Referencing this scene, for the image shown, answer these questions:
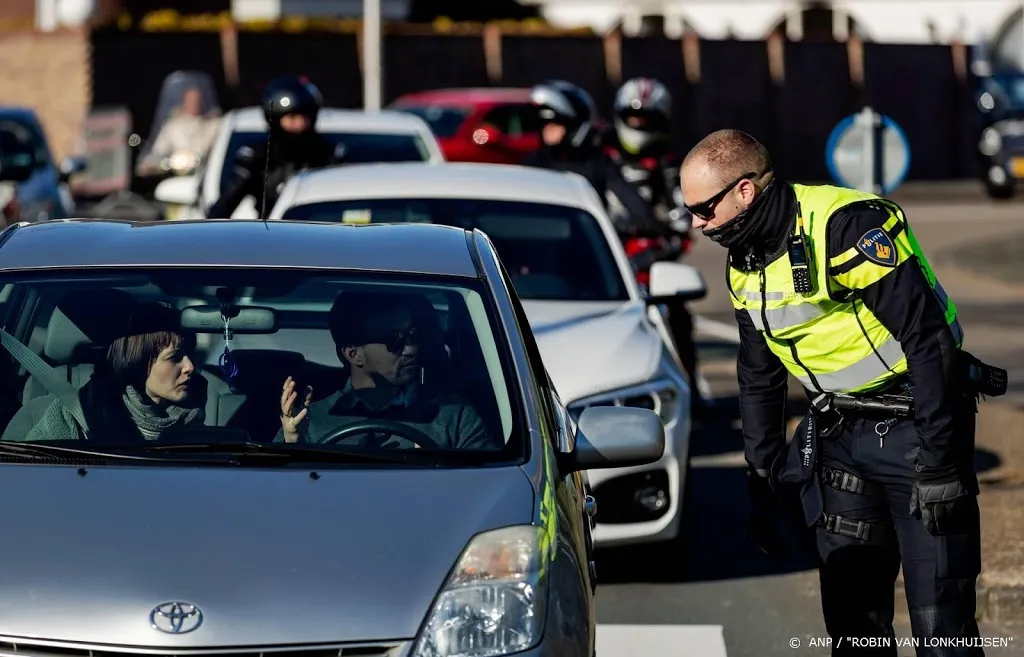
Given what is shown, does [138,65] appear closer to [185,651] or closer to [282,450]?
[282,450]

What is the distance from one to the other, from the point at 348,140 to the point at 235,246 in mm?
9392

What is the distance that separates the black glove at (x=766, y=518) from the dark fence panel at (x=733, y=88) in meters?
40.0

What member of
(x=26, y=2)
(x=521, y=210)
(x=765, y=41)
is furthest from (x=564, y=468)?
(x=26, y=2)

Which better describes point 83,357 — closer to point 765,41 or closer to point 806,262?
point 806,262

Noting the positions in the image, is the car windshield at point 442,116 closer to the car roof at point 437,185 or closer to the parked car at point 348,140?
the parked car at point 348,140

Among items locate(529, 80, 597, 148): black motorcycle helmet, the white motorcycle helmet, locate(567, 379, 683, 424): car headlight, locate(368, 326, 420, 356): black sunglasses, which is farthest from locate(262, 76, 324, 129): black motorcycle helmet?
locate(368, 326, 420, 356): black sunglasses

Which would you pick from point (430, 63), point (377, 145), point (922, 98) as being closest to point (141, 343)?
point (377, 145)

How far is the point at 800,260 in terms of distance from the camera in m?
5.18

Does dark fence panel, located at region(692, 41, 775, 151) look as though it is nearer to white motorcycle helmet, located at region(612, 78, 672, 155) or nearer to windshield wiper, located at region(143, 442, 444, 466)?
white motorcycle helmet, located at region(612, 78, 672, 155)

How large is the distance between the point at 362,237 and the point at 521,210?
3.47 metres

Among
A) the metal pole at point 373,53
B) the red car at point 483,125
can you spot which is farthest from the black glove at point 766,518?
the metal pole at point 373,53

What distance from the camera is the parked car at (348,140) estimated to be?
1379 centimetres

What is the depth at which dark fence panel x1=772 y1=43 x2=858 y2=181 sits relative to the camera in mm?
46750

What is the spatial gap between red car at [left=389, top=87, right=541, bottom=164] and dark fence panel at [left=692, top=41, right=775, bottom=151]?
612 inches
